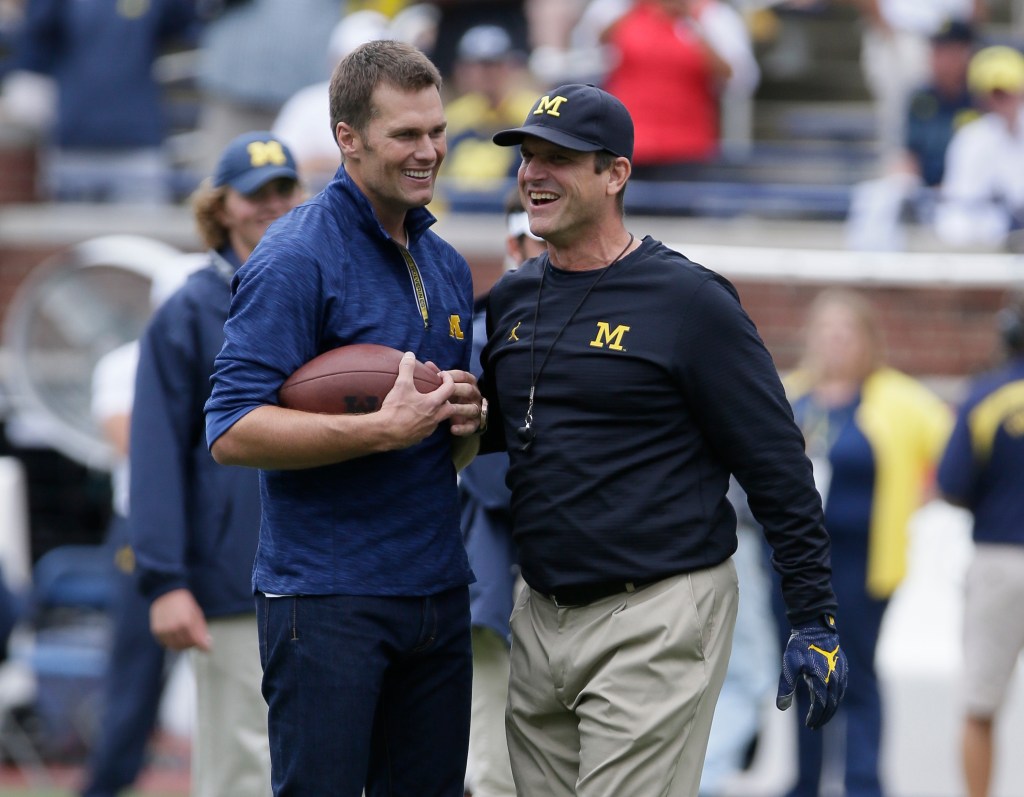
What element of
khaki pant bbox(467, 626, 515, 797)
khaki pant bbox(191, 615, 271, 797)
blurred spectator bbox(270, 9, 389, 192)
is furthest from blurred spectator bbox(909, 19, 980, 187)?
khaki pant bbox(191, 615, 271, 797)

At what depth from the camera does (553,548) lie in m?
3.98

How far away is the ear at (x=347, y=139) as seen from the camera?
390 cm

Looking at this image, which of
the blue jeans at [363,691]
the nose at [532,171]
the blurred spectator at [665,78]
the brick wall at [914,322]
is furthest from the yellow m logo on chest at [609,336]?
the blurred spectator at [665,78]

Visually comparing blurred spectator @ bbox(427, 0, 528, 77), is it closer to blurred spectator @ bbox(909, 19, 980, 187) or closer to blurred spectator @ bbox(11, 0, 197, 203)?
blurred spectator @ bbox(11, 0, 197, 203)

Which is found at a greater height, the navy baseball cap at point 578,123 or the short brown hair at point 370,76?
the short brown hair at point 370,76

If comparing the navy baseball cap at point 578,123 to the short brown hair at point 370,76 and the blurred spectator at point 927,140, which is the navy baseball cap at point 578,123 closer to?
the short brown hair at point 370,76

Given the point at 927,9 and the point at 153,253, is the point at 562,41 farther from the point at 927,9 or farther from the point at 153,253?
the point at 153,253

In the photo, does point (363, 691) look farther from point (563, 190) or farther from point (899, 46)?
point (899, 46)

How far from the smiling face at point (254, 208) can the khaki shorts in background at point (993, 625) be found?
11.7 ft

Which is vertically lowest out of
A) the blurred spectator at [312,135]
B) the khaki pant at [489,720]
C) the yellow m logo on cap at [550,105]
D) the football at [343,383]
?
the khaki pant at [489,720]

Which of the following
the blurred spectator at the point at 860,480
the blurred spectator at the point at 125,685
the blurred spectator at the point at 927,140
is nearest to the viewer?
the blurred spectator at the point at 125,685

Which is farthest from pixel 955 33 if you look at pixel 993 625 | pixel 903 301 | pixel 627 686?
pixel 627 686

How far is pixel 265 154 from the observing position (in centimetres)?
506

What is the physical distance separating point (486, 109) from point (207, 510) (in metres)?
6.45
